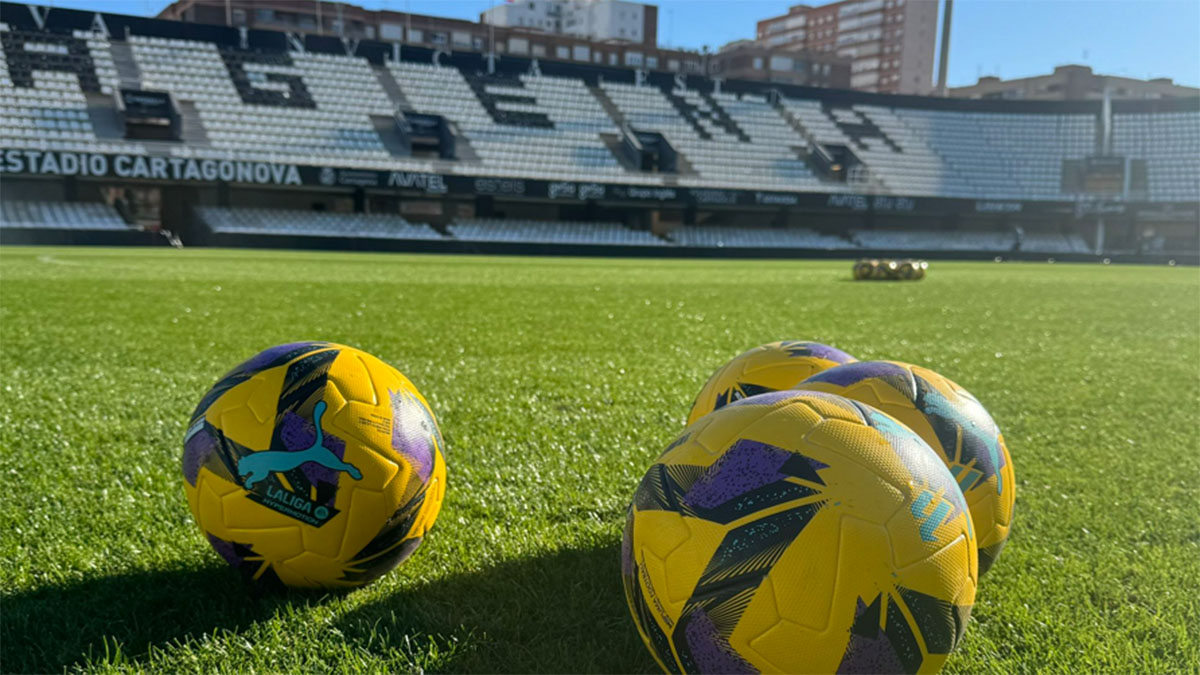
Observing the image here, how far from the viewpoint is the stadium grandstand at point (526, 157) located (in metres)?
30.7

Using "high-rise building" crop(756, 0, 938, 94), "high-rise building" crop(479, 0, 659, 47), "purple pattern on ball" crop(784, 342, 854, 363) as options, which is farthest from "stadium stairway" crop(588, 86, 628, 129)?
"high-rise building" crop(756, 0, 938, 94)

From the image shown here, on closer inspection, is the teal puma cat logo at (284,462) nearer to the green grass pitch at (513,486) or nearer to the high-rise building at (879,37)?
the green grass pitch at (513,486)

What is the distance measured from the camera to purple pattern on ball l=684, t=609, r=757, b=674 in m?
1.66

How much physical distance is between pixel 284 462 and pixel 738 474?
131cm

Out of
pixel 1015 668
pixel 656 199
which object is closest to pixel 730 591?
pixel 1015 668

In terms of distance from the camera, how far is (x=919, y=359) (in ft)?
23.5

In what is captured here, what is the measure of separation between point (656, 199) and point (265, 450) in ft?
115

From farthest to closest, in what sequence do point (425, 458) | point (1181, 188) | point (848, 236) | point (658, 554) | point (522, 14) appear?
1. point (522, 14)
2. point (1181, 188)
3. point (848, 236)
4. point (425, 458)
5. point (658, 554)

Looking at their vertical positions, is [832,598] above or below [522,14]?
below

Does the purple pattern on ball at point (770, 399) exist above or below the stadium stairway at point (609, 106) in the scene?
below

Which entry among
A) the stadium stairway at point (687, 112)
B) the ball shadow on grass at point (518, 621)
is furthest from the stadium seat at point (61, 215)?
the ball shadow on grass at point (518, 621)

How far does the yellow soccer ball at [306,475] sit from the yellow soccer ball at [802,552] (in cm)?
83

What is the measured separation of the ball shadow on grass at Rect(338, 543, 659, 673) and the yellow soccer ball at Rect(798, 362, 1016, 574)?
3.29 ft

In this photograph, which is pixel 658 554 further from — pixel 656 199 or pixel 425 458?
pixel 656 199
